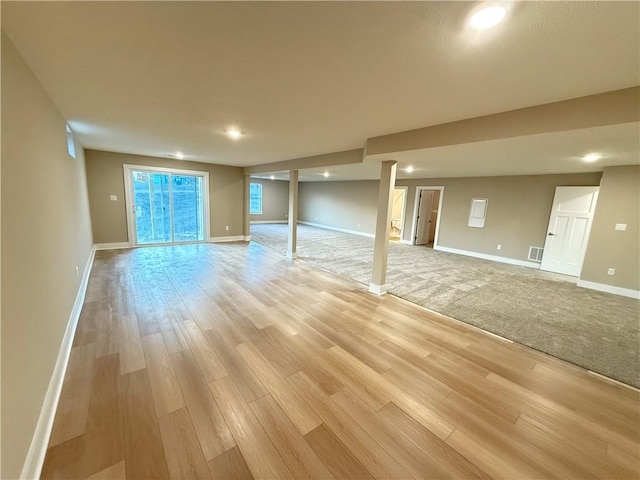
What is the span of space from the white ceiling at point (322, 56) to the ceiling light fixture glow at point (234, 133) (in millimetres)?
638

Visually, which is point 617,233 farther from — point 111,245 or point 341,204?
point 111,245

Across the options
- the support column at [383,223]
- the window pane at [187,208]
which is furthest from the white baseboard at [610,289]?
the window pane at [187,208]

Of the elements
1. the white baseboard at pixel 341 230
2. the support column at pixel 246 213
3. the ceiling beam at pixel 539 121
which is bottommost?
the white baseboard at pixel 341 230

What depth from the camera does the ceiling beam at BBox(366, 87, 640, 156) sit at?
1.81 metres

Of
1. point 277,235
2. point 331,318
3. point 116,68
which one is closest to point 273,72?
point 116,68

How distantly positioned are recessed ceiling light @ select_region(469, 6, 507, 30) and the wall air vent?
21.7ft

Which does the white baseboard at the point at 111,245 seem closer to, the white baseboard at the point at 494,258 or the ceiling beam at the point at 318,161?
the ceiling beam at the point at 318,161

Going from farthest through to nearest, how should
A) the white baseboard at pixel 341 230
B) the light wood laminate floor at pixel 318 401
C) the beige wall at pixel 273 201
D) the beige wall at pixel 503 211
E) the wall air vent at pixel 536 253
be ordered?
the beige wall at pixel 273 201 < the white baseboard at pixel 341 230 < the wall air vent at pixel 536 253 < the beige wall at pixel 503 211 < the light wood laminate floor at pixel 318 401

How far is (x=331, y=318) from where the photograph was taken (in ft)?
10.0

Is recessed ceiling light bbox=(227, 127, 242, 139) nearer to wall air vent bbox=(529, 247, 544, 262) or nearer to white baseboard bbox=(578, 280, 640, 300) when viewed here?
white baseboard bbox=(578, 280, 640, 300)

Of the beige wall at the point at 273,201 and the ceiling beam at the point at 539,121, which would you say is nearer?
the ceiling beam at the point at 539,121

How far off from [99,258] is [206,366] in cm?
488

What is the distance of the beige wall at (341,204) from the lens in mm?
9508

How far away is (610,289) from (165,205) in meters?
10.0
